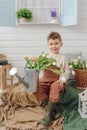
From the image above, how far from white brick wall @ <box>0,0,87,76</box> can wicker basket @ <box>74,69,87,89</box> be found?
2.03ft

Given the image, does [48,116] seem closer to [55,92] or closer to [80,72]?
[55,92]

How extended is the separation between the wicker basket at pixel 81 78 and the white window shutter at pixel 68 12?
609mm

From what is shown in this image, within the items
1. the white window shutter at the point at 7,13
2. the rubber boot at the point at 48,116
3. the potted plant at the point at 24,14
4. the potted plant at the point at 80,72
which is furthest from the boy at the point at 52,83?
the white window shutter at the point at 7,13

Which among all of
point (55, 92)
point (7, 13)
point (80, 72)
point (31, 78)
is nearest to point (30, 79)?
point (31, 78)

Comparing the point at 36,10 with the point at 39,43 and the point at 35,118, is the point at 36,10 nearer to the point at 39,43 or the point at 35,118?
the point at 39,43

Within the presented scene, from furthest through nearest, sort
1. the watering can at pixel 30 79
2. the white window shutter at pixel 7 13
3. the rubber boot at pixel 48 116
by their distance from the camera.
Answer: the white window shutter at pixel 7 13, the rubber boot at pixel 48 116, the watering can at pixel 30 79

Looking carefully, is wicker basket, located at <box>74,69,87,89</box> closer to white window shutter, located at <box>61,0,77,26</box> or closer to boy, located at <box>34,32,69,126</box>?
boy, located at <box>34,32,69,126</box>

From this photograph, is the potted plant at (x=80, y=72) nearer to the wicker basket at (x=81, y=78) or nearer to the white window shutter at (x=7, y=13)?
the wicker basket at (x=81, y=78)

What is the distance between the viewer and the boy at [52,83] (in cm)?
237

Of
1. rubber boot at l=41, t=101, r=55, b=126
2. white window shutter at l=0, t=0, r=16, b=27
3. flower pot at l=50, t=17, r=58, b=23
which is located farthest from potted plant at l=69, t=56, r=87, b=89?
white window shutter at l=0, t=0, r=16, b=27

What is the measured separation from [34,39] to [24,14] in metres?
0.37

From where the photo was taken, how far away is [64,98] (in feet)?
8.43

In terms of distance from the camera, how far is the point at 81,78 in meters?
2.76

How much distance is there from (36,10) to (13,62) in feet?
2.54
